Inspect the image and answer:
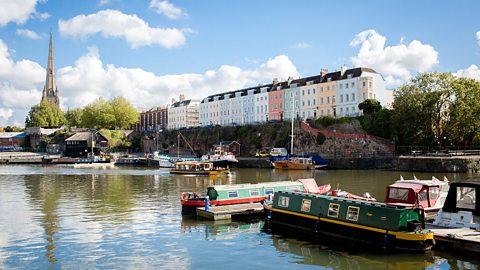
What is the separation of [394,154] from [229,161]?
2440cm

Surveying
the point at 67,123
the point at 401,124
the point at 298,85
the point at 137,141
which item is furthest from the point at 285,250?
the point at 67,123

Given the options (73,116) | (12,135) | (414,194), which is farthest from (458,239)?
(73,116)

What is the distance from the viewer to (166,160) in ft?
262

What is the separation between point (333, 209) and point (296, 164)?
4518cm

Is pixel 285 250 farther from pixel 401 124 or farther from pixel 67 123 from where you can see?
pixel 67 123

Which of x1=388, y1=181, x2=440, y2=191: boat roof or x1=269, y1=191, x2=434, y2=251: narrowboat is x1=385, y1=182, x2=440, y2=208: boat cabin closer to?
x1=388, y1=181, x2=440, y2=191: boat roof

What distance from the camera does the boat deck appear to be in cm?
1645

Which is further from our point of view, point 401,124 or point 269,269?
point 401,124

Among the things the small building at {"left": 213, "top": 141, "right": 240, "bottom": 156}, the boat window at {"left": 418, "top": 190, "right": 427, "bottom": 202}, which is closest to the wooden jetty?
the boat window at {"left": 418, "top": 190, "right": 427, "bottom": 202}

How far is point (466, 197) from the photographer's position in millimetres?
18672

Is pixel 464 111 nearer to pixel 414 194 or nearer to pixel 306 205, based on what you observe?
pixel 414 194

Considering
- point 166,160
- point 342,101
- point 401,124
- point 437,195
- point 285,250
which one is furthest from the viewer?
point 342,101

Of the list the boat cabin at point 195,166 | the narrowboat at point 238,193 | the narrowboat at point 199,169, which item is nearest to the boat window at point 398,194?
the narrowboat at point 238,193

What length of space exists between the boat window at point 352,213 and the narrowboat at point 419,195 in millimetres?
3140
